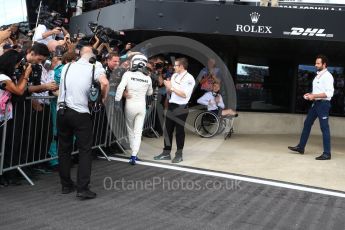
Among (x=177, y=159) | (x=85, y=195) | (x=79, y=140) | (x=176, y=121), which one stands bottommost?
(x=85, y=195)

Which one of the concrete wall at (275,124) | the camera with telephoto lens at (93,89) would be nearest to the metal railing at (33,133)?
the camera with telephoto lens at (93,89)

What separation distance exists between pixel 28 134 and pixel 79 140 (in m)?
1.21

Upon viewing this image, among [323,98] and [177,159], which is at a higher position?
[323,98]

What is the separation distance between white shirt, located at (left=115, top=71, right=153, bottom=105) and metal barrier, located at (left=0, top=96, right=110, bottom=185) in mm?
1142

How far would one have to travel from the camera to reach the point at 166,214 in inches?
199

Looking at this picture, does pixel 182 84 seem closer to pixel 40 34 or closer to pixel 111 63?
pixel 111 63

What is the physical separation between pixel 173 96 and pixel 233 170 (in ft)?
5.38

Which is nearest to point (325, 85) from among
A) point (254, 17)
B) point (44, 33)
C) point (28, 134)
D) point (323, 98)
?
point (323, 98)

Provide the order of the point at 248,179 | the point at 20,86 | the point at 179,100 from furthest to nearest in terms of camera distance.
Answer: the point at 179,100 < the point at 248,179 < the point at 20,86

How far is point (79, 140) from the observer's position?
549cm

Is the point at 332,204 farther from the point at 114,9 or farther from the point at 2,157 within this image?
the point at 114,9

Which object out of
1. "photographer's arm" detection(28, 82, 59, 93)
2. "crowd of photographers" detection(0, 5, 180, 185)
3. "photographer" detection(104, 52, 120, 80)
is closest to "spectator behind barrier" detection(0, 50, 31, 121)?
"crowd of photographers" detection(0, 5, 180, 185)

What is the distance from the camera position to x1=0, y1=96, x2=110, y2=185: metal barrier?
19.5 feet

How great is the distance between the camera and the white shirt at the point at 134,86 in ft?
24.1
